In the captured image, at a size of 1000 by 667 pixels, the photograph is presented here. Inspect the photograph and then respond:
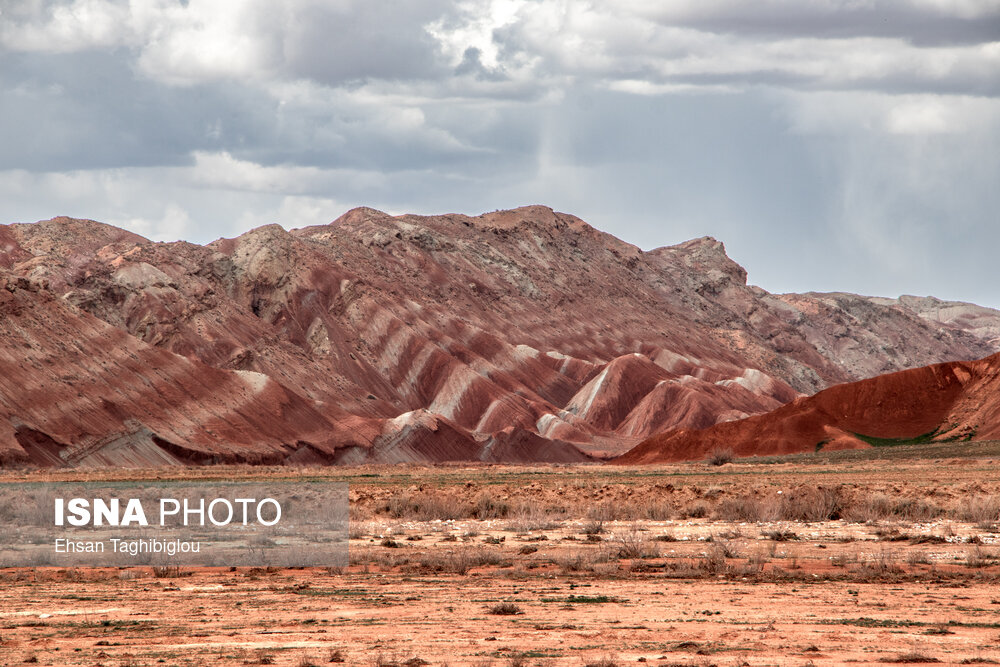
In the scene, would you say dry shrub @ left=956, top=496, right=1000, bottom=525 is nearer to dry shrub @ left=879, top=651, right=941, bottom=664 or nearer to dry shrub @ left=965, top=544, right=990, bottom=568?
dry shrub @ left=965, top=544, right=990, bottom=568

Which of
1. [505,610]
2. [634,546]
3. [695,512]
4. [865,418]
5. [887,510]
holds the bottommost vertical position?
[505,610]

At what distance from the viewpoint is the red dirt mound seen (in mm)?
93500

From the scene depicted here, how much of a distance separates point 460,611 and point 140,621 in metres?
4.96

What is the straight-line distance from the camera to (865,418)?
324ft

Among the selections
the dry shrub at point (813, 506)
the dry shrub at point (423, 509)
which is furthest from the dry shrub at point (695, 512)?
the dry shrub at point (423, 509)

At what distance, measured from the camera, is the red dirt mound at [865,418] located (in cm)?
9350

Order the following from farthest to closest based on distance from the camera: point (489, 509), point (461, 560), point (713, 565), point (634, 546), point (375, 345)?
point (375, 345) → point (489, 509) → point (634, 546) → point (461, 560) → point (713, 565)

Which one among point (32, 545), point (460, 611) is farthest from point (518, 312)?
point (460, 611)

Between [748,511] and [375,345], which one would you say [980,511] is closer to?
[748,511]

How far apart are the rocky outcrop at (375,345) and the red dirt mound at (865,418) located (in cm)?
2039

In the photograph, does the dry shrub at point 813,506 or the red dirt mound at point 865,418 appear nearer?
the dry shrub at point 813,506

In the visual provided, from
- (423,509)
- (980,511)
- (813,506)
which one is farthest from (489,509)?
(980,511)

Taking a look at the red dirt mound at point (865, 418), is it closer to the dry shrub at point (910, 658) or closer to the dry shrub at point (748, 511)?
the dry shrub at point (748, 511)

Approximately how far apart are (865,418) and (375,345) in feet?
181
